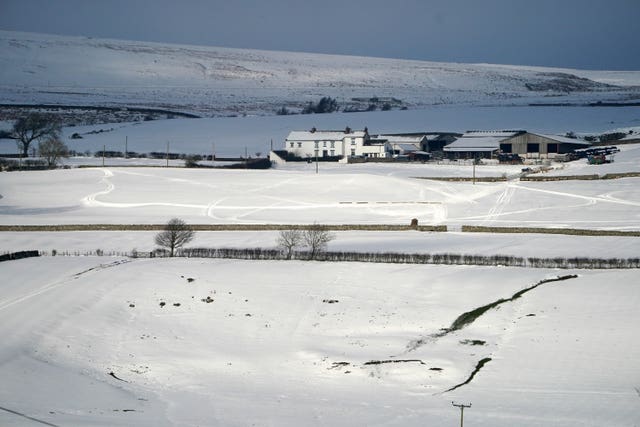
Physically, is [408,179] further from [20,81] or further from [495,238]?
[20,81]

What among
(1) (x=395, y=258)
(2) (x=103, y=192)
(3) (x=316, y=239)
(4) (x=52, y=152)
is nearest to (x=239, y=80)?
(4) (x=52, y=152)

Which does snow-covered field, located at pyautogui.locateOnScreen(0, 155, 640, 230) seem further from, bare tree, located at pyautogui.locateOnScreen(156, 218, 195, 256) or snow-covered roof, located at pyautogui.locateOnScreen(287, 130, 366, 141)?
snow-covered roof, located at pyautogui.locateOnScreen(287, 130, 366, 141)

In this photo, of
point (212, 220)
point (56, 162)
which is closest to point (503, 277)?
point (212, 220)

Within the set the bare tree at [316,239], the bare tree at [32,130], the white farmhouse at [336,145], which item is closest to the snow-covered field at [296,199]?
the bare tree at [316,239]

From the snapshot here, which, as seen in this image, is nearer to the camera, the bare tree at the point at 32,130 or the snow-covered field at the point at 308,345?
the snow-covered field at the point at 308,345

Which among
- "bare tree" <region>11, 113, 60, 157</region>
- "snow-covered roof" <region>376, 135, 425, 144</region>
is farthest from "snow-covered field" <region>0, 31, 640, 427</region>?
"snow-covered roof" <region>376, 135, 425, 144</region>

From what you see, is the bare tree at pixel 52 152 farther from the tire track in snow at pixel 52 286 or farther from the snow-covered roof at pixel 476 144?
the tire track in snow at pixel 52 286
